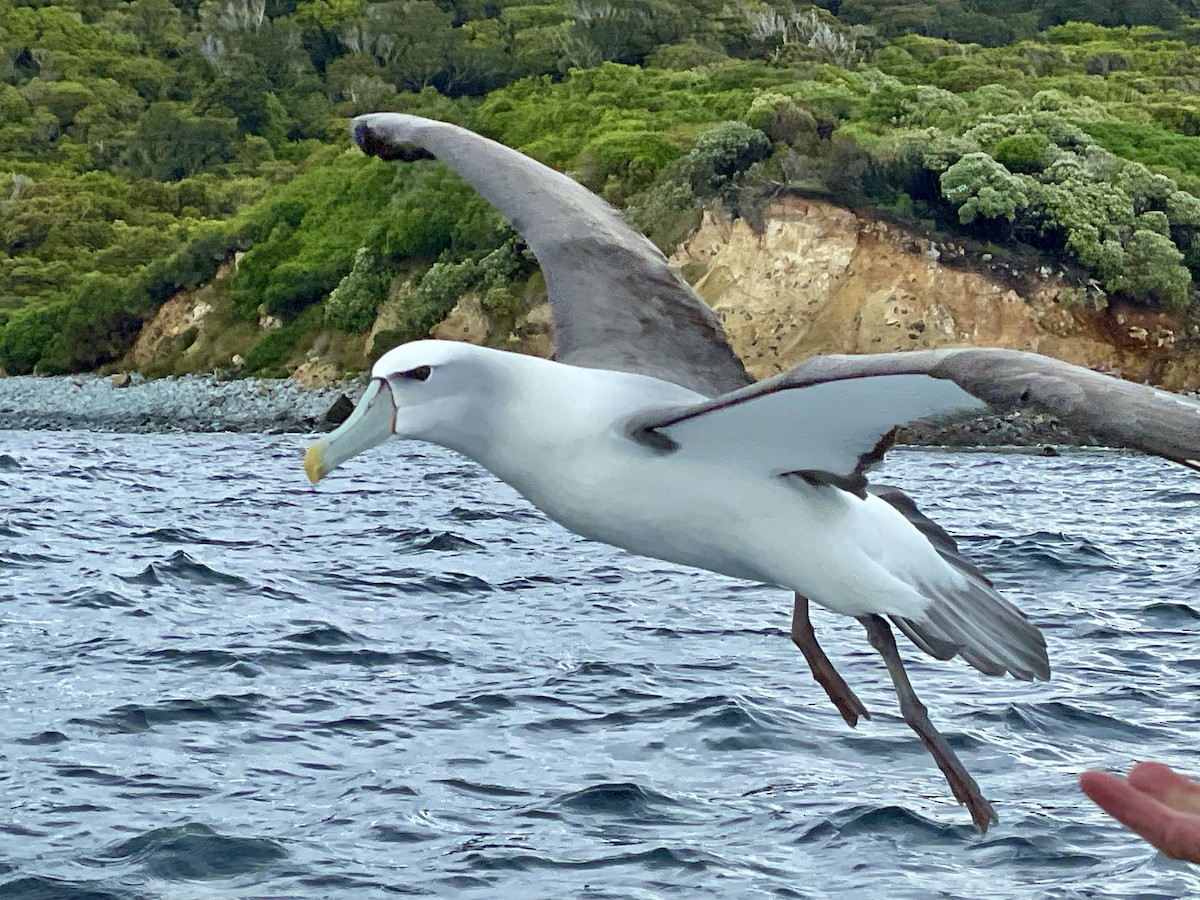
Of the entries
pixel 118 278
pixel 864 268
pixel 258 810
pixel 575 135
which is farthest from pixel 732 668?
pixel 118 278

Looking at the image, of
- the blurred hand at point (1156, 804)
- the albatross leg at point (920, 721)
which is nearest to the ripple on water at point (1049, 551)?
the albatross leg at point (920, 721)

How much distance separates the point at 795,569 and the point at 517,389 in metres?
1.16

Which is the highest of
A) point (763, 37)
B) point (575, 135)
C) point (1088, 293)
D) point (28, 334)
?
point (763, 37)

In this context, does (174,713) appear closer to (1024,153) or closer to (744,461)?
(744,461)

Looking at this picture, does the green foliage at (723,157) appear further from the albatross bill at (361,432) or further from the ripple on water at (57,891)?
the albatross bill at (361,432)

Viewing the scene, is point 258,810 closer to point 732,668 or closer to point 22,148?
point 732,668

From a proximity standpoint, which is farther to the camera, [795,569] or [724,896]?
[724,896]

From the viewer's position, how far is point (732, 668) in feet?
34.5

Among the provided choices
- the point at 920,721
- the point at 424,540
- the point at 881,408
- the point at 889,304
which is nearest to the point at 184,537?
the point at 424,540

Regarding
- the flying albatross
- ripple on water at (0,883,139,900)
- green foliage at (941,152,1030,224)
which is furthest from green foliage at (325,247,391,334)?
the flying albatross

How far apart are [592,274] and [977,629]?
2.28 meters

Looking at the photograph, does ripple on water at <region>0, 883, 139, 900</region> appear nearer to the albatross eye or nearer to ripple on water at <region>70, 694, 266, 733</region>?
ripple on water at <region>70, 694, 266, 733</region>

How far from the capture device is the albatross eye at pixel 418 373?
5.60 meters

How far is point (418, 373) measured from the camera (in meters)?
5.62
